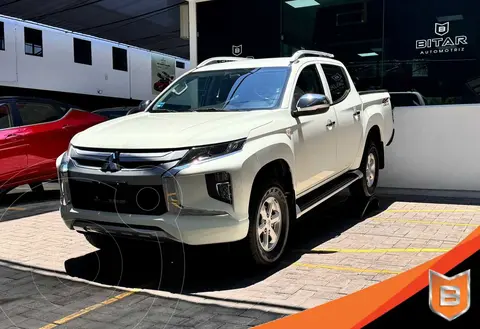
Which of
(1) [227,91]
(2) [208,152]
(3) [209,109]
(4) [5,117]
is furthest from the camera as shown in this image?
(4) [5,117]

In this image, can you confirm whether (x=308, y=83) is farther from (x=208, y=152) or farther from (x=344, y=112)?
(x=208, y=152)

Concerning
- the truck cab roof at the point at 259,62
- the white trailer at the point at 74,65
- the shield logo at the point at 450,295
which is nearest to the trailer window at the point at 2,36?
the white trailer at the point at 74,65

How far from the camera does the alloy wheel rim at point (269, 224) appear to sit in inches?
168

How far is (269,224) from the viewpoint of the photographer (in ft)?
14.4

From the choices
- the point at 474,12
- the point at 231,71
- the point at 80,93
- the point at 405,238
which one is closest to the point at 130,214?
the point at 231,71

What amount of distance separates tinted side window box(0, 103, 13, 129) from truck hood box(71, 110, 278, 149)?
4019mm

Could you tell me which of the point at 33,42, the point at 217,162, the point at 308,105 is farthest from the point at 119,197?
the point at 33,42

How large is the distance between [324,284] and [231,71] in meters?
2.69

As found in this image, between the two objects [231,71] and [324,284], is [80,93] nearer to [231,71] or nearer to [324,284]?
[231,71]

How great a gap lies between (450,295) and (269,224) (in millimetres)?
2246

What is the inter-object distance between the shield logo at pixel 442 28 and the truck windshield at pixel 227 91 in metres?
4.31

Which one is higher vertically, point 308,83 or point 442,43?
point 442,43

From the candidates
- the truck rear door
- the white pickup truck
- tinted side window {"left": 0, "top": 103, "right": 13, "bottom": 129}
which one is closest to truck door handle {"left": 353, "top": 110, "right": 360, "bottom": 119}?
the truck rear door

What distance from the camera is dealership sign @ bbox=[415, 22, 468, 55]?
8.15 m
